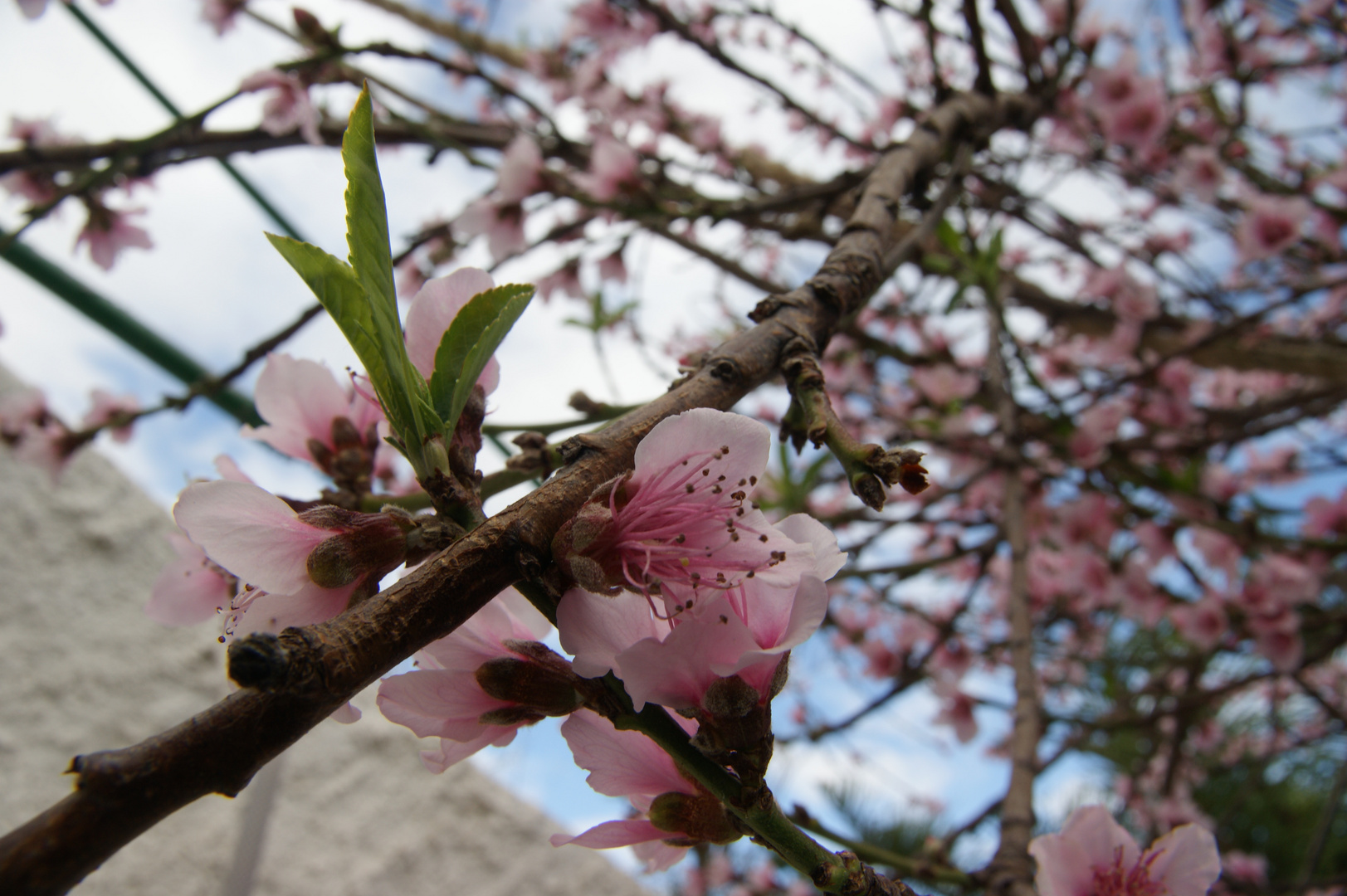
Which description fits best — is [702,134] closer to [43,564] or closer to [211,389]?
[211,389]

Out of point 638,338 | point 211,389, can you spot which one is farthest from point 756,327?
point 638,338

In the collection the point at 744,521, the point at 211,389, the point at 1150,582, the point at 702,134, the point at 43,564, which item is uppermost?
the point at 702,134

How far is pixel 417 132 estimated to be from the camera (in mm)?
1171

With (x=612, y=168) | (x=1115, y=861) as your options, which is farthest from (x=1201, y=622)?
(x=612, y=168)

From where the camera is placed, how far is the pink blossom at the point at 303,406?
543 mm

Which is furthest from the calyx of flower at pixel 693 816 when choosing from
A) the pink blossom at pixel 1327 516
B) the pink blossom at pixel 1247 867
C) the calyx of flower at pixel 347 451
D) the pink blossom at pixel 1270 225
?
the pink blossom at pixel 1247 867

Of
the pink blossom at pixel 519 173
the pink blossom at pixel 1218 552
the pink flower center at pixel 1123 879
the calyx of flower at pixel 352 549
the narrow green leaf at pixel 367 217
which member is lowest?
the pink flower center at pixel 1123 879

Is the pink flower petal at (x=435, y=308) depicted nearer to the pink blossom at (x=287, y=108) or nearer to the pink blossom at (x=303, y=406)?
the pink blossom at (x=303, y=406)

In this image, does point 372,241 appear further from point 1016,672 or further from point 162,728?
point 162,728

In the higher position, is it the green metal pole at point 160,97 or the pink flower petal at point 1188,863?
the green metal pole at point 160,97

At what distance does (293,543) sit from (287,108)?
1.08m

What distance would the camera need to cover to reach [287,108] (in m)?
1.16

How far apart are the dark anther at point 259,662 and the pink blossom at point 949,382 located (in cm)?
148

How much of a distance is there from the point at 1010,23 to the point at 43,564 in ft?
8.49
